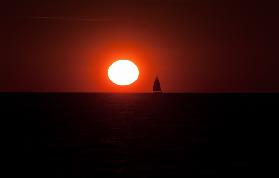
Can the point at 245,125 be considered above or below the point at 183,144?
above

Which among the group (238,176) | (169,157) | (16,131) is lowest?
(238,176)

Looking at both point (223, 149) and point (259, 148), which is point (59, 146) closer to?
point (223, 149)

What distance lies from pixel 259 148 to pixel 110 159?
15.6 meters

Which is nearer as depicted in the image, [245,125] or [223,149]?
[223,149]

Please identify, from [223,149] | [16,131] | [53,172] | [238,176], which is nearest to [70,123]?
[16,131]

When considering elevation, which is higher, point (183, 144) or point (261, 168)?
point (183, 144)

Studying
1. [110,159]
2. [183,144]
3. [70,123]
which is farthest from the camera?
[70,123]

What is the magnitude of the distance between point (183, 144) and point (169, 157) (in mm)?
8343

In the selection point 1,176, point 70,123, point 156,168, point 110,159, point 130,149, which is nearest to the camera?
point 1,176

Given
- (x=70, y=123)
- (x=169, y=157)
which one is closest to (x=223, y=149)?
(x=169, y=157)

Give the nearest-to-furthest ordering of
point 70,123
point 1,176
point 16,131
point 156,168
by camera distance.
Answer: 1. point 1,176
2. point 156,168
3. point 16,131
4. point 70,123

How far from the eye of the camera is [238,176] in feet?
97.0

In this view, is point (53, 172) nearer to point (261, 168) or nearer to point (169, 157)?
point (169, 157)

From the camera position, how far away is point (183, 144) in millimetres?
43812
